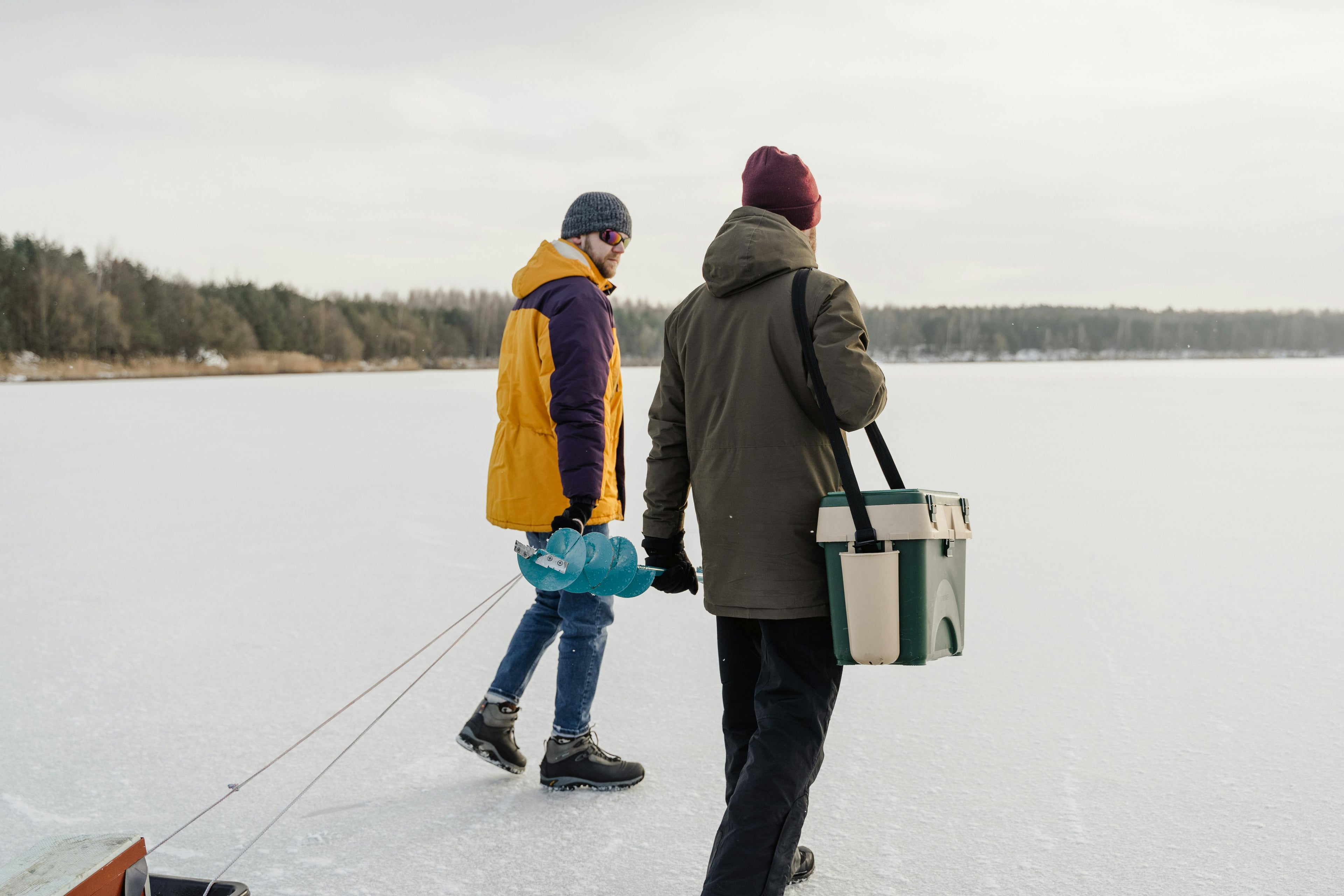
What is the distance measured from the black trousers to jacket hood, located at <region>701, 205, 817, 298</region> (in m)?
0.62

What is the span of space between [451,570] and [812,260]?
3923 mm

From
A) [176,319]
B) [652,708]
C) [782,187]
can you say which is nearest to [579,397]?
[782,187]

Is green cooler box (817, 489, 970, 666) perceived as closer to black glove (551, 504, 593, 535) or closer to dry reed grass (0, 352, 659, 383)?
black glove (551, 504, 593, 535)

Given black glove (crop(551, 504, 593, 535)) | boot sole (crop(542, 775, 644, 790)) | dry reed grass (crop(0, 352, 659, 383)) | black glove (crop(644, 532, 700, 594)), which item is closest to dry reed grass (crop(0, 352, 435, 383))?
dry reed grass (crop(0, 352, 659, 383))

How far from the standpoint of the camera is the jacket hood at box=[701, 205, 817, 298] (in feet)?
5.85

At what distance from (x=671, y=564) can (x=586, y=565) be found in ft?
0.85

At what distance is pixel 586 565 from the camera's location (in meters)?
2.27

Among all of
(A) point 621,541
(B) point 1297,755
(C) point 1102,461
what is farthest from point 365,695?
(C) point 1102,461

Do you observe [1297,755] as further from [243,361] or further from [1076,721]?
[243,361]

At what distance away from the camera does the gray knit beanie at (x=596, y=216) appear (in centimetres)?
258

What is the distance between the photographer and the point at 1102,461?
387 inches

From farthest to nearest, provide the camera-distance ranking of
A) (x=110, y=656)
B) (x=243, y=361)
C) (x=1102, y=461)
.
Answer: (x=243, y=361)
(x=1102, y=461)
(x=110, y=656)

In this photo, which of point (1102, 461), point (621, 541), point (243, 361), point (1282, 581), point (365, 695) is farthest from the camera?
point (243, 361)

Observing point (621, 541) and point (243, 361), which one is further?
point (243, 361)
